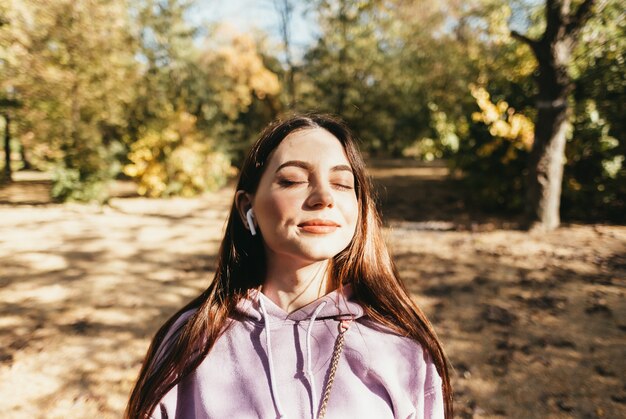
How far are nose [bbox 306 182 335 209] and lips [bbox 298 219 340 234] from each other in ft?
0.16

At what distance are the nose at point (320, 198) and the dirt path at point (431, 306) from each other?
1.02m

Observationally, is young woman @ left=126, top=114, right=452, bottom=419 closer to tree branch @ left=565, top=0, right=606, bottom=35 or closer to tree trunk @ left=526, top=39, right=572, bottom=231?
tree trunk @ left=526, top=39, right=572, bottom=231

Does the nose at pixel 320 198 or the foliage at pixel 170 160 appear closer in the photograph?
the nose at pixel 320 198

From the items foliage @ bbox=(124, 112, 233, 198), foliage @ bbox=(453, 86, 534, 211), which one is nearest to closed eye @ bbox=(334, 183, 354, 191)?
foliage @ bbox=(453, 86, 534, 211)

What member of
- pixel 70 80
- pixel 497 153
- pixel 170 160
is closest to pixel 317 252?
pixel 497 153

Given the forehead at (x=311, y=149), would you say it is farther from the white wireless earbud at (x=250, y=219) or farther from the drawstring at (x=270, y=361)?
the drawstring at (x=270, y=361)

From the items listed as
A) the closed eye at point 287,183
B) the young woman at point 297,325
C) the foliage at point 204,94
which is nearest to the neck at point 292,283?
the young woman at point 297,325

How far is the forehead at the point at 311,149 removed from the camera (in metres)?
1.38

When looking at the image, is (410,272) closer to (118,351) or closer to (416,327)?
(118,351)

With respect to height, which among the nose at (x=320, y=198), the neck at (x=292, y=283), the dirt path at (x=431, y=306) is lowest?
the dirt path at (x=431, y=306)

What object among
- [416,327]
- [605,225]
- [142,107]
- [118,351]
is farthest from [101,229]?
[605,225]

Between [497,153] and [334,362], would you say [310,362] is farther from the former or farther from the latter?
[497,153]

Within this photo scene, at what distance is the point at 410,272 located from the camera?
565 cm

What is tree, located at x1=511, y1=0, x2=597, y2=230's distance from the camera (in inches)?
246
